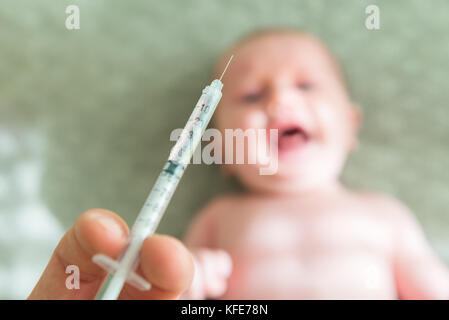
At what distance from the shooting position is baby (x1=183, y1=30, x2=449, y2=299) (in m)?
0.82

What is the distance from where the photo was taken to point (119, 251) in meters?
0.49

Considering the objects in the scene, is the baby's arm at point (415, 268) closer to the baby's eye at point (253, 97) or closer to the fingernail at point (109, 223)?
the baby's eye at point (253, 97)

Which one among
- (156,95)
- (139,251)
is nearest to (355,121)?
(156,95)

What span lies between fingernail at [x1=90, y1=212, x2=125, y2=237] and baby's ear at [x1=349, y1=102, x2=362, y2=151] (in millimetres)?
648

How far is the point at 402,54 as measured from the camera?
3.46ft

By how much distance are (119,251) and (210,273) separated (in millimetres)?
355

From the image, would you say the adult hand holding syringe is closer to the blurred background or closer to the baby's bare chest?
the baby's bare chest

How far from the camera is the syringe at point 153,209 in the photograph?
48 centimetres

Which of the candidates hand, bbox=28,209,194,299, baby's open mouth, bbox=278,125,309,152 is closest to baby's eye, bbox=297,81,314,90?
baby's open mouth, bbox=278,125,309,152

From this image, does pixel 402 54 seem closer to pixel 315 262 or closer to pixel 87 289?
pixel 315 262

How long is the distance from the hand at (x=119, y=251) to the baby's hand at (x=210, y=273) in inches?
10.7

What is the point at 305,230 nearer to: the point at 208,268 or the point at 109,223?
the point at 208,268

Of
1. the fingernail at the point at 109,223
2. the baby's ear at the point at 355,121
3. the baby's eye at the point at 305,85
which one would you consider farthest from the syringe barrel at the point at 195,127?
the baby's ear at the point at 355,121

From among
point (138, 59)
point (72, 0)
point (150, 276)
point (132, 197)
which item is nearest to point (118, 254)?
point (150, 276)
